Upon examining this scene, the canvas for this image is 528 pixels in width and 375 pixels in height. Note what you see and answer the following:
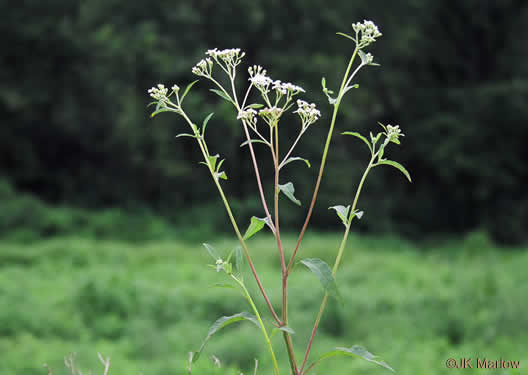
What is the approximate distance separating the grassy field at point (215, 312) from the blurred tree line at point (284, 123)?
3431mm

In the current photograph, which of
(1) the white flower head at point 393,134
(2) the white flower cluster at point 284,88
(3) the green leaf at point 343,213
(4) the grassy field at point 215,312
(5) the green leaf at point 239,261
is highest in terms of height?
(2) the white flower cluster at point 284,88

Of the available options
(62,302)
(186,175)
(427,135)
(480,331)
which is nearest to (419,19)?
(427,135)

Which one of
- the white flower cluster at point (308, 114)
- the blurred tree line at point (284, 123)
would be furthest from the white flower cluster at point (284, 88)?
the blurred tree line at point (284, 123)

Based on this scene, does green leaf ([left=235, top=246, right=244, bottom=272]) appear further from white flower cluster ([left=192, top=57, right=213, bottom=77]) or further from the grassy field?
the grassy field

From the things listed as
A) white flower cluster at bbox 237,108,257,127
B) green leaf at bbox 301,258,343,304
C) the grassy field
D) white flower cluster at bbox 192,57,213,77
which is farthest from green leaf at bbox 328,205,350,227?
the grassy field

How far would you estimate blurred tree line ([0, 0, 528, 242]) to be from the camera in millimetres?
9625

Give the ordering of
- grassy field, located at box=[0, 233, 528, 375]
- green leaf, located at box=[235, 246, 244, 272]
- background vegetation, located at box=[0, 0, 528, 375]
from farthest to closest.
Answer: background vegetation, located at box=[0, 0, 528, 375]
grassy field, located at box=[0, 233, 528, 375]
green leaf, located at box=[235, 246, 244, 272]

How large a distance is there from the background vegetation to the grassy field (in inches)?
1.4

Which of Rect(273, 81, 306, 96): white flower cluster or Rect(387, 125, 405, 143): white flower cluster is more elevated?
Rect(273, 81, 306, 96): white flower cluster

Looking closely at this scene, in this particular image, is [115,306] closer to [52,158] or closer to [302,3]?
[52,158]

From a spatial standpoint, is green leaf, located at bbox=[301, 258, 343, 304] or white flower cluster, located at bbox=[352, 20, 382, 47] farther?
white flower cluster, located at bbox=[352, 20, 382, 47]

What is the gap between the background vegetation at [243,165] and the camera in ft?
17.6

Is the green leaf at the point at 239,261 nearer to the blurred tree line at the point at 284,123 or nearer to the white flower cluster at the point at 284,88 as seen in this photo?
the white flower cluster at the point at 284,88

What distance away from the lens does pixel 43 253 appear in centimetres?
691
